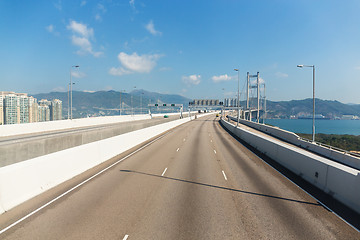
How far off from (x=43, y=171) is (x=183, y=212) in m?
6.61

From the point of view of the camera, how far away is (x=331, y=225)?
661cm

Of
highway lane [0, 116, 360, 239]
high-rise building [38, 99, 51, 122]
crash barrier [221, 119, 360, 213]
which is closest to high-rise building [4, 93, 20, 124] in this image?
high-rise building [38, 99, 51, 122]

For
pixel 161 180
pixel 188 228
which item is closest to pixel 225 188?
pixel 161 180

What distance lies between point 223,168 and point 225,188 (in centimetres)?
393

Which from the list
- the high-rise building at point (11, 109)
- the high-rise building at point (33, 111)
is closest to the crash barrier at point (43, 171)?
the high-rise building at point (11, 109)

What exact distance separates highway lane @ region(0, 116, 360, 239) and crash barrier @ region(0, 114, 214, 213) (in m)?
0.73

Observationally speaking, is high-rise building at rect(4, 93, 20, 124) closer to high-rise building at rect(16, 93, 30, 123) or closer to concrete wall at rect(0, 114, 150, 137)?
high-rise building at rect(16, 93, 30, 123)

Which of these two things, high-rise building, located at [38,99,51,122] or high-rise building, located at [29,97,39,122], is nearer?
high-rise building, located at [29,97,39,122]

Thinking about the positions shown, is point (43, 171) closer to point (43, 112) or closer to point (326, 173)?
point (326, 173)

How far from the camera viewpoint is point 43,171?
9.53 metres

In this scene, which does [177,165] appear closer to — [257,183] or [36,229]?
[257,183]

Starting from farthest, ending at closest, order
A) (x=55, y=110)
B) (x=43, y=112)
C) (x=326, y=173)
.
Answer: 1. (x=55, y=110)
2. (x=43, y=112)
3. (x=326, y=173)

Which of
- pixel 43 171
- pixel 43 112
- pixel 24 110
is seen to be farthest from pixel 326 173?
pixel 43 112

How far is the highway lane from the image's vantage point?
6035 mm
